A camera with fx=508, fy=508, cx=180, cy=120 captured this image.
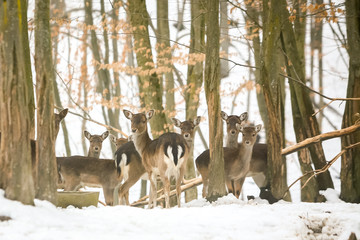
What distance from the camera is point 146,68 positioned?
1238 cm

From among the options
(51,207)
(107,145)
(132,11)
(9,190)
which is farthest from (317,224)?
(107,145)

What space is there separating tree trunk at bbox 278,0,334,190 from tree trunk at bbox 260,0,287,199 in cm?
99

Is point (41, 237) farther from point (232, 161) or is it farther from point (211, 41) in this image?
point (232, 161)

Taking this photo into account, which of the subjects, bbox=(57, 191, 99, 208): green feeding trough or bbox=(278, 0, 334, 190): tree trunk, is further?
bbox=(278, 0, 334, 190): tree trunk

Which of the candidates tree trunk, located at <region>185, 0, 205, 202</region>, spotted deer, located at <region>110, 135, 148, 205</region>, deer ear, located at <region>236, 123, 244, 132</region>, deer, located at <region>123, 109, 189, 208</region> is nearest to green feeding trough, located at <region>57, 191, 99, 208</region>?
deer, located at <region>123, 109, 189, 208</region>

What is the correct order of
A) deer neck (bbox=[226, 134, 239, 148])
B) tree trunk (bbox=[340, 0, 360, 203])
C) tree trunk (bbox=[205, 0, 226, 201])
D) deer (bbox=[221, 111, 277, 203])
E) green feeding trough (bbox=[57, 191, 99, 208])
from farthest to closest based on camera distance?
1. deer neck (bbox=[226, 134, 239, 148])
2. deer (bbox=[221, 111, 277, 203])
3. tree trunk (bbox=[340, 0, 360, 203])
4. tree trunk (bbox=[205, 0, 226, 201])
5. green feeding trough (bbox=[57, 191, 99, 208])

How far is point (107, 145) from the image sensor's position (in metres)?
30.7

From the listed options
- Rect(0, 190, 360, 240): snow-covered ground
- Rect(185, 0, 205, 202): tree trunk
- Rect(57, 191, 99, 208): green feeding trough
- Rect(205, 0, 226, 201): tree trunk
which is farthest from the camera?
Rect(185, 0, 205, 202): tree trunk

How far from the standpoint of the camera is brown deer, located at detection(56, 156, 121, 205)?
35.2 feet

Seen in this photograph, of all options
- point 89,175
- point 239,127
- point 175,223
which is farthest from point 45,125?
point 239,127

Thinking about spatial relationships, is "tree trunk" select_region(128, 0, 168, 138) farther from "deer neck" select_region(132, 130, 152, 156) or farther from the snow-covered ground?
the snow-covered ground

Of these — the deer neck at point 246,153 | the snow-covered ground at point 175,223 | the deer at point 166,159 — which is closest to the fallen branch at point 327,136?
the deer neck at point 246,153

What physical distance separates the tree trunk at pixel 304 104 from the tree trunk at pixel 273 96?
0.99m

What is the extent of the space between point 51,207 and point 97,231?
1058 millimetres
